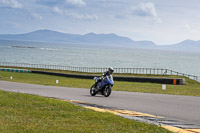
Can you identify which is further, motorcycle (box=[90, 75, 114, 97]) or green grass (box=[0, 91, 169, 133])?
motorcycle (box=[90, 75, 114, 97])

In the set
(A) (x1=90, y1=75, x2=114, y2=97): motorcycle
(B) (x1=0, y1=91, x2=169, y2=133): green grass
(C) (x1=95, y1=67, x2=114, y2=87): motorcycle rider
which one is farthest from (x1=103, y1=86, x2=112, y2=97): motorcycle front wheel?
(B) (x1=0, y1=91, x2=169, y2=133): green grass

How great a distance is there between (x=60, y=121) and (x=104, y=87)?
9282 millimetres

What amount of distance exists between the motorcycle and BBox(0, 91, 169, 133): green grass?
5.67m

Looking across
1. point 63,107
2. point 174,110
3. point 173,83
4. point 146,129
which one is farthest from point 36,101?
point 173,83

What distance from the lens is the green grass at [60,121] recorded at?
7922 mm

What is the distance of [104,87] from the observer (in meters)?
18.2

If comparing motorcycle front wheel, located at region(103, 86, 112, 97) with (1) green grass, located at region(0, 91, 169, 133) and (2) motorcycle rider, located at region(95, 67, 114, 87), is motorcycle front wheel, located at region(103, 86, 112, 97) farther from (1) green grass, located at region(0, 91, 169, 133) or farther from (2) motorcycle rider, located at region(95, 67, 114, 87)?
(1) green grass, located at region(0, 91, 169, 133)

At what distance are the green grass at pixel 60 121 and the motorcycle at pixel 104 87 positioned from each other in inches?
223

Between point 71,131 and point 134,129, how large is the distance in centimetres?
158

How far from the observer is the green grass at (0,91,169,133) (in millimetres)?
7922

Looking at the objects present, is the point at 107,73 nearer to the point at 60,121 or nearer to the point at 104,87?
the point at 104,87

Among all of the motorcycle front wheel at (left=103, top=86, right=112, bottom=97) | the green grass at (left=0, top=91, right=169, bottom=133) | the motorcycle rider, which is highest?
the motorcycle rider

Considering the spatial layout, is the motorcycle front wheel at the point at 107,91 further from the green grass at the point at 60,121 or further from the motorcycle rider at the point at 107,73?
Answer: the green grass at the point at 60,121

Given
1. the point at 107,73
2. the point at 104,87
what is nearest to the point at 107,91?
the point at 104,87
